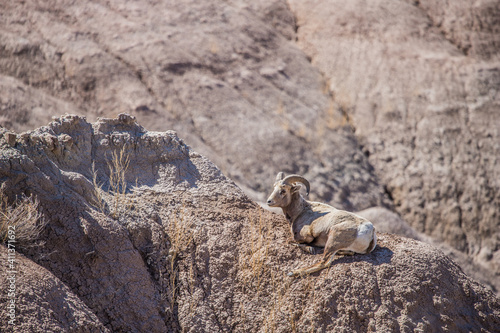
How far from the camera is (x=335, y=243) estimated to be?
5.34 metres

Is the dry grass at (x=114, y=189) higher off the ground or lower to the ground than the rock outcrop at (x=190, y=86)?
higher

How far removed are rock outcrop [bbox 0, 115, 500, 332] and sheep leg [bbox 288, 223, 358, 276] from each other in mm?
92

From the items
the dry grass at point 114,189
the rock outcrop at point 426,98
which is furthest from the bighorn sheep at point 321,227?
the rock outcrop at point 426,98

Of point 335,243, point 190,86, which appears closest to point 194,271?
point 335,243

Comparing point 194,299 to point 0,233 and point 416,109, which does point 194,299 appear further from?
point 416,109

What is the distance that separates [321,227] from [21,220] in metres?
3.24

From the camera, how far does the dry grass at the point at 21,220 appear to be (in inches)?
179

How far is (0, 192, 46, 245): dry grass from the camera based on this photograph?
455 cm

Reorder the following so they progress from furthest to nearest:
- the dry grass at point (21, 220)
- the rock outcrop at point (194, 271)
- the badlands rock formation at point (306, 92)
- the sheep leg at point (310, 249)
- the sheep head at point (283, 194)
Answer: the badlands rock formation at point (306, 92), the sheep head at point (283, 194), the sheep leg at point (310, 249), the rock outcrop at point (194, 271), the dry grass at point (21, 220)

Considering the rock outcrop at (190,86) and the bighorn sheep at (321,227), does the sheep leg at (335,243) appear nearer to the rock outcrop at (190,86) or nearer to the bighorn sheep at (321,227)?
the bighorn sheep at (321,227)

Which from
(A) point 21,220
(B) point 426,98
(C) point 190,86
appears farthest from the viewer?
(B) point 426,98

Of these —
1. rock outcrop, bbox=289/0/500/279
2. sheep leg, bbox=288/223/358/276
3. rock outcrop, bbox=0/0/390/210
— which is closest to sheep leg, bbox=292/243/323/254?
sheep leg, bbox=288/223/358/276

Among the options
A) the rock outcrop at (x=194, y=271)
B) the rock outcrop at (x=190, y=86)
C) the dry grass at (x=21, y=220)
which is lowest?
the rock outcrop at (x=190, y=86)

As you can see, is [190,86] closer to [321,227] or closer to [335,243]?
[321,227]
